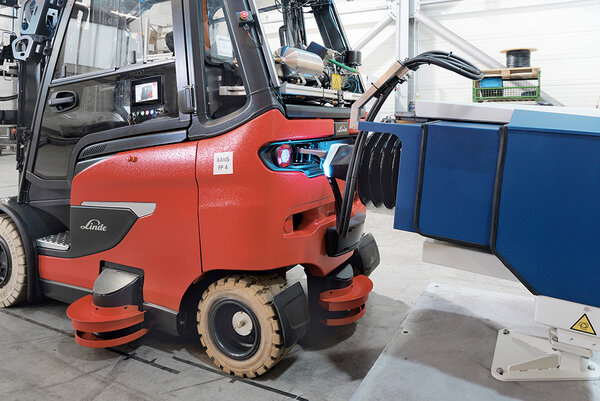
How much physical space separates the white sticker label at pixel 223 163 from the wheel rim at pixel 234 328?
0.63 m

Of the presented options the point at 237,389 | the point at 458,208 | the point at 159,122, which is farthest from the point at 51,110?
the point at 458,208

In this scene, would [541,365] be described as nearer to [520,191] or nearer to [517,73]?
[520,191]

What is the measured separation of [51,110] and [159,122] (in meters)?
0.95

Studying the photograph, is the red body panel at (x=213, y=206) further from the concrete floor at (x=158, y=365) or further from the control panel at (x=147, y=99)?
the concrete floor at (x=158, y=365)

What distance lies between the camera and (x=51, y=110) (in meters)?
2.78

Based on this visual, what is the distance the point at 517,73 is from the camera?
6863mm

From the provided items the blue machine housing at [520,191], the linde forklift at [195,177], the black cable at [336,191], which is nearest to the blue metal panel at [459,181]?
the blue machine housing at [520,191]

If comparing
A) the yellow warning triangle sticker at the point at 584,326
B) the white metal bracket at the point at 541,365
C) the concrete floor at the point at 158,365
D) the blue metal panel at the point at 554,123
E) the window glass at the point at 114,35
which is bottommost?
the concrete floor at the point at 158,365

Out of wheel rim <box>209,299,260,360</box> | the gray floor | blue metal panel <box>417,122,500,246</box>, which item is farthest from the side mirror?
the gray floor

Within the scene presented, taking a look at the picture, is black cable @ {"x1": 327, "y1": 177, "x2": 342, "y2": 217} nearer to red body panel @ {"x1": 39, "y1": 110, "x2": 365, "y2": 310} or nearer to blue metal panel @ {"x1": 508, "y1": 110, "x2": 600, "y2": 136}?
red body panel @ {"x1": 39, "y1": 110, "x2": 365, "y2": 310}

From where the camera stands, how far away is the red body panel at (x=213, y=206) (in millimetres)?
2049

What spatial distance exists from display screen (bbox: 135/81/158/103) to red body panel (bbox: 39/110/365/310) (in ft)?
0.87

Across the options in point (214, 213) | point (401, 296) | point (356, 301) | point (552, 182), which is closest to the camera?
point (552, 182)

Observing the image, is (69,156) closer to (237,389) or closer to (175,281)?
(175,281)
